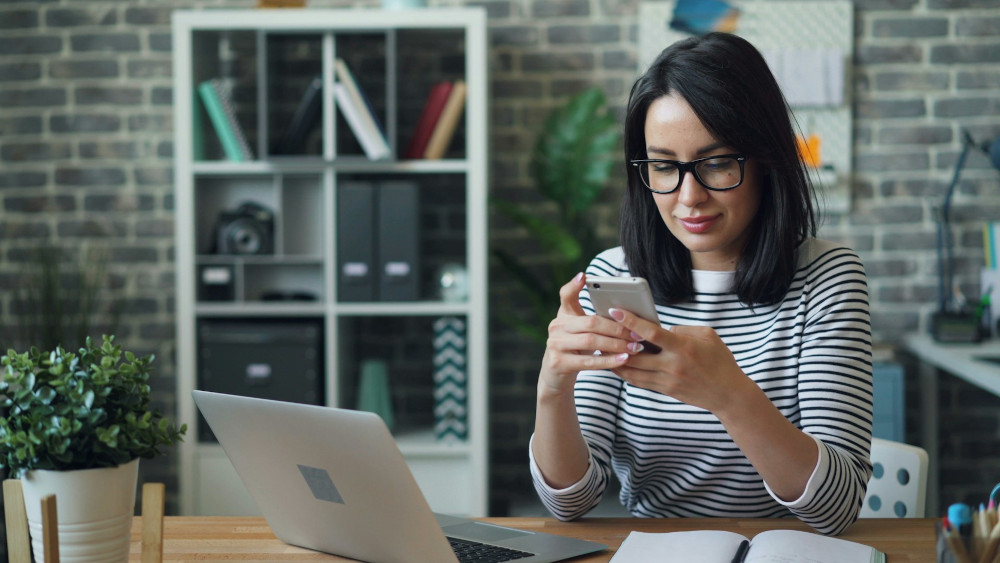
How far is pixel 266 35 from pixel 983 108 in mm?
2391

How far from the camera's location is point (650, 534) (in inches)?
45.9

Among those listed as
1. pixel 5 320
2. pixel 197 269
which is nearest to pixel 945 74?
pixel 197 269

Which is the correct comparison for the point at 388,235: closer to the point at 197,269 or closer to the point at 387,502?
the point at 197,269

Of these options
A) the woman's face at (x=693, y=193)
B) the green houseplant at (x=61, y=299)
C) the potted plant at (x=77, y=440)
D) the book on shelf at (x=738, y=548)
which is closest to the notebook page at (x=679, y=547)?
the book on shelf at (x=738, y=548)

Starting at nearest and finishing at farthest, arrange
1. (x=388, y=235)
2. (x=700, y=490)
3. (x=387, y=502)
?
(x=387, y=502), (x=700, y=490), (x=388, y=235)

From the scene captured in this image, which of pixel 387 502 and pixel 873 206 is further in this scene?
pixel 873 206

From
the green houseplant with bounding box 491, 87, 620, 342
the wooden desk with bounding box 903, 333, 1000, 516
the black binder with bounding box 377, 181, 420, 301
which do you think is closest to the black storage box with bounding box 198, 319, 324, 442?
the black binder with bounding box 377, 181, 420, 301

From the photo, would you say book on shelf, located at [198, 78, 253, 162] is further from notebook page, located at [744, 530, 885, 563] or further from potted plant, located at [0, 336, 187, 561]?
notebook page, located at [744, 530, 885, 563]

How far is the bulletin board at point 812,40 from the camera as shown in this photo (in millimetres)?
3146

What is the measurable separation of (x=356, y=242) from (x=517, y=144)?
0.72 metres

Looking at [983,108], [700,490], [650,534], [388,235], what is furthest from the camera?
[983,108]

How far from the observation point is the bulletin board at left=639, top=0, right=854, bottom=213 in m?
3.15

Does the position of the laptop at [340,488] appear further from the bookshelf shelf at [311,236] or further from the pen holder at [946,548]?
the bookshelf shelf at [311,236]

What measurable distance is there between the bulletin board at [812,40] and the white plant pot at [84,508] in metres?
2.56
